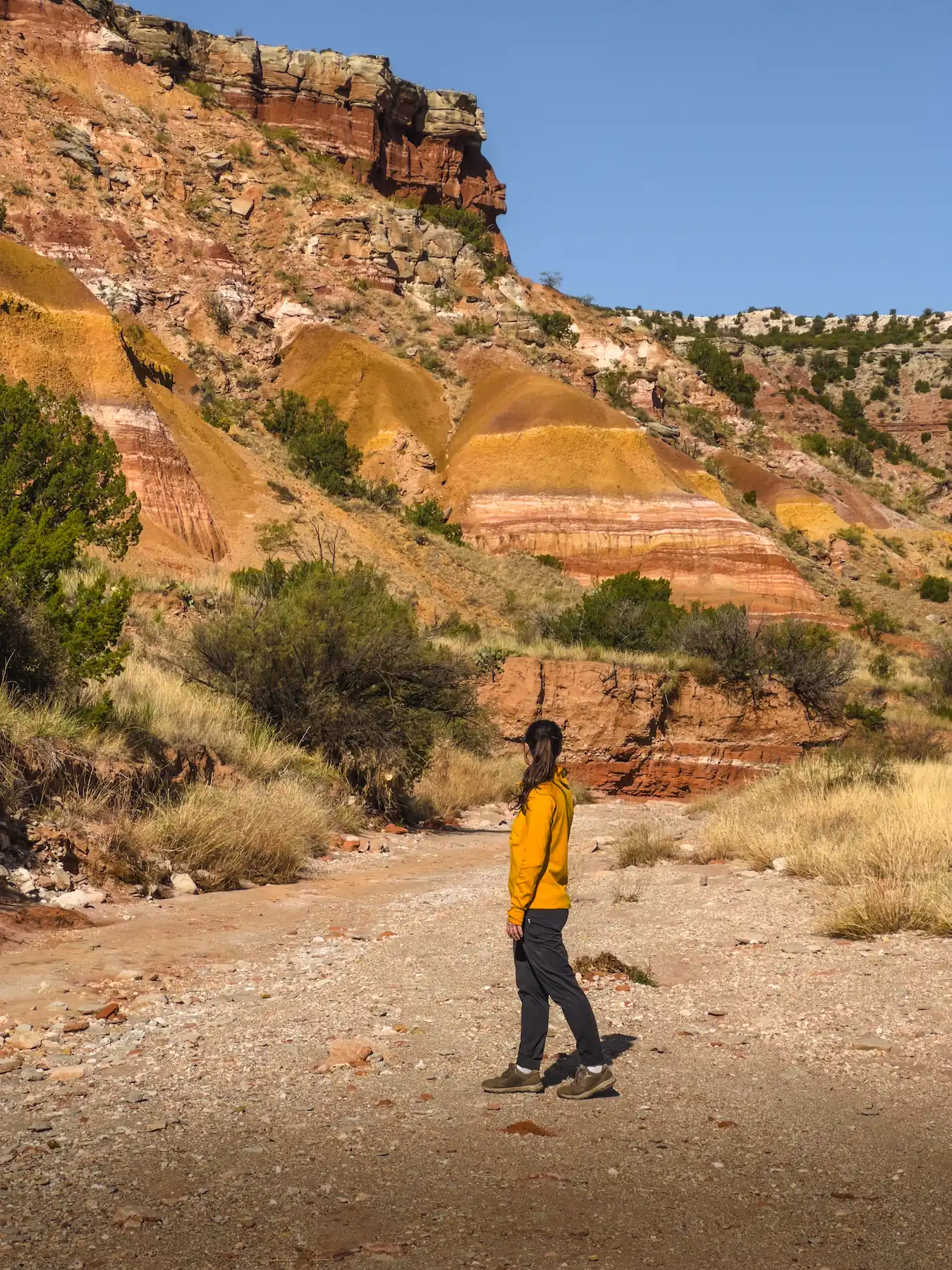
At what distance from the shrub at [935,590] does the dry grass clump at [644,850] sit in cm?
4413

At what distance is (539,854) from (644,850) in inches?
302

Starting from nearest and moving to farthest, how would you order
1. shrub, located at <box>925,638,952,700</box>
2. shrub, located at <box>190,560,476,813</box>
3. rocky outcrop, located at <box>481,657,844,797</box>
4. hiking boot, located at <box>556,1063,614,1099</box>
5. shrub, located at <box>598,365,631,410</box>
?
1. hiking boot, located at <box>556,1063,614,1099</box>
2. shrub, located at <box>190,560,476,813</box>
3. rocky outcrop, located at <box>481,657,844,797</box>
4. shrub, located at <box>925,638,952,700</box>
5. shrub, located at <box>598,365,631,410</box>

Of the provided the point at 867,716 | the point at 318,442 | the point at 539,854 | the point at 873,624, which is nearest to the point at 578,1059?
the point at 539,854

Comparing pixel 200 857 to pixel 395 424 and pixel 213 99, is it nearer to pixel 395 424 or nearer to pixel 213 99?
pixel 395 424

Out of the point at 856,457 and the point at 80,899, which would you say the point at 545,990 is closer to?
the point at 80,899

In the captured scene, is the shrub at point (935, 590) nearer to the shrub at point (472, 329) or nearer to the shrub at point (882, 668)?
the shrub at point (882, 668)

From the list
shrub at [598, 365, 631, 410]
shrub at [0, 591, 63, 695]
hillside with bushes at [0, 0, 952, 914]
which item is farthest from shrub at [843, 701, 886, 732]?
shrub at [598, 365, 631, 410]

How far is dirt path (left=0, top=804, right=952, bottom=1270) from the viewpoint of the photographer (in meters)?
3.66

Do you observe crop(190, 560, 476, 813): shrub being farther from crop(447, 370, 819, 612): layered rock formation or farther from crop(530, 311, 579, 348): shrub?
crop(530, 311, 579, 348): shrub

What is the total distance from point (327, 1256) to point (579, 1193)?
95 cm

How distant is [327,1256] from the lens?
351cm

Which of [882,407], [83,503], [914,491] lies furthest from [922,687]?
[882,407]

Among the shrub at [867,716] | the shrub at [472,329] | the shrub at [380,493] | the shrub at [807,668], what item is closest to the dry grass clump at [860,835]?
the shrub at [807,668]

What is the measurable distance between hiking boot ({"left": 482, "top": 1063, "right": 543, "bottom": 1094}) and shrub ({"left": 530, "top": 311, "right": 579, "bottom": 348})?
62.9m
